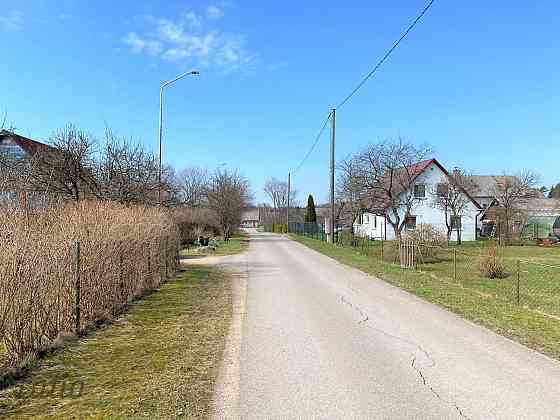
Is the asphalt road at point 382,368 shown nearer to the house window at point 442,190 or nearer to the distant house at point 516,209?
the house window at point 442,190

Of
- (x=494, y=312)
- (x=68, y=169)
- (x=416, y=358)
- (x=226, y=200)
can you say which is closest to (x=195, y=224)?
(x=226, y=200)

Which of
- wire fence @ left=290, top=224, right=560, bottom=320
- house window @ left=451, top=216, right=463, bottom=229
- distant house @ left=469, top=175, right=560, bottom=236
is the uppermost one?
distant house @ left=469, top=175, right=560, bottom=236

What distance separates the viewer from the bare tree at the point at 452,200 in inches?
1756

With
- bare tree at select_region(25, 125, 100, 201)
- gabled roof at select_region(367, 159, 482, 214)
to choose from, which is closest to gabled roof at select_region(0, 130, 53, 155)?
bare tree at select_region(25, 125, 100, 201)

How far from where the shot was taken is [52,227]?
26.5ft

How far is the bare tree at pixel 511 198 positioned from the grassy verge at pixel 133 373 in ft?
134

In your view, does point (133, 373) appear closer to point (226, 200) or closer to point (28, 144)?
point (28, 144)

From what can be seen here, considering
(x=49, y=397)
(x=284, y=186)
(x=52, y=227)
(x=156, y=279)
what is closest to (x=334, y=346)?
(x=49, y=397)

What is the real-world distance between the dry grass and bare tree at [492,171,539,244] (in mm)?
39599

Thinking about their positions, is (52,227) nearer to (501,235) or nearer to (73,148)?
(73,148)

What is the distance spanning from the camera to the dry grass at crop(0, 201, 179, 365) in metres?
6.07

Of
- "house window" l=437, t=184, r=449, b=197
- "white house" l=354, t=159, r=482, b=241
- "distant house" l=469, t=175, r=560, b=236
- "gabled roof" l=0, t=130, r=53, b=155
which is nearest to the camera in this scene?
"gabled roof" l=0, t=130, r=53, b=155

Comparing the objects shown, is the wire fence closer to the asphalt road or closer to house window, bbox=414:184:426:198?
the asphalt road

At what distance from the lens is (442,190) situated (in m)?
44.9
